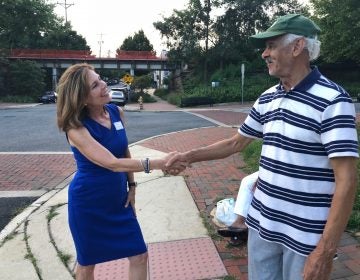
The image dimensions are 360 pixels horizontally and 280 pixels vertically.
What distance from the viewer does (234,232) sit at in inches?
154

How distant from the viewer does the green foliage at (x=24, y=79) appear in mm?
44906

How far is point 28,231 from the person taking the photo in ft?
15.5

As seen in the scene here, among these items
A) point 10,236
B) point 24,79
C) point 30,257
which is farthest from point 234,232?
point 24,79

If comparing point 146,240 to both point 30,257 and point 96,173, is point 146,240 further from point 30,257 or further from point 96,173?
point 96,173

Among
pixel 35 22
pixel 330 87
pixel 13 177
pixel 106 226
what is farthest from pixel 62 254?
pixel 35 22

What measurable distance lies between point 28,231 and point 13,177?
3.18 metres

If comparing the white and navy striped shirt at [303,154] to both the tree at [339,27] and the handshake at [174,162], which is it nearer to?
the handshake at [174,162]

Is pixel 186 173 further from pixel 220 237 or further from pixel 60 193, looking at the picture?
pixel 220 237

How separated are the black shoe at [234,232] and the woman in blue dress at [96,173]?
1.23 meters

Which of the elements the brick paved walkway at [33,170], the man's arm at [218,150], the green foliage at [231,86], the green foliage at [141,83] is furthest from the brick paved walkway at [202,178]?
the green foliage at [141,83]

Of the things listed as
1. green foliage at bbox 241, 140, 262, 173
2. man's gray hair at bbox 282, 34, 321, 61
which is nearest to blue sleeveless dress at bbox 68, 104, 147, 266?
man's gray hair at bbox 282, 34, 321, 61

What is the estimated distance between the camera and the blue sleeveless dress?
2.73 m

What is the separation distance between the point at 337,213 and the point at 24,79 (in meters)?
47.6

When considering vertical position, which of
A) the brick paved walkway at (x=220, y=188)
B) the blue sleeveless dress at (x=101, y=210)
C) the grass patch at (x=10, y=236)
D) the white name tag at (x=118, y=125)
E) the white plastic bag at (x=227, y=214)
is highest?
the white name tag at (x=118, y=125)
